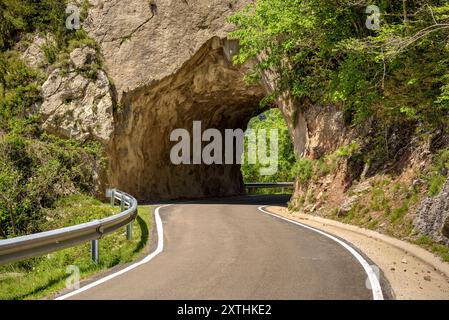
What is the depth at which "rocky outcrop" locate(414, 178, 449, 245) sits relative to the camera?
1029 cm

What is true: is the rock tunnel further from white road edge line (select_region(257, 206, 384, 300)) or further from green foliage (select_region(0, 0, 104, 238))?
white road edge line (select_region(257, 206, 384, 300))

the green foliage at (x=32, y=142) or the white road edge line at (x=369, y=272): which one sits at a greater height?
the green foliage at (x=32, y=142)

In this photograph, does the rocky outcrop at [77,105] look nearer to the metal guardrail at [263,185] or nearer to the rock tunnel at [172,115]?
the rock tunnel at [172,115]

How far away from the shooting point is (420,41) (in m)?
12.0

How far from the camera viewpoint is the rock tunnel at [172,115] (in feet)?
88.2

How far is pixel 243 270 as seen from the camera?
26.3ft

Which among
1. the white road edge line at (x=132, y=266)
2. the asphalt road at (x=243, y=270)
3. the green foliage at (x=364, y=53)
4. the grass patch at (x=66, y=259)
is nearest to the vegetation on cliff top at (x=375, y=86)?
the green foliage at (x=364, y=53)

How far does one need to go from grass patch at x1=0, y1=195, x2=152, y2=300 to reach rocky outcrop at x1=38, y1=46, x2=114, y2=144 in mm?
4755

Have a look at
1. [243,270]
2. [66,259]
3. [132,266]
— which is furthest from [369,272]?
[66,259]

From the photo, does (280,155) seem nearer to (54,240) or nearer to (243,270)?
(243,270)

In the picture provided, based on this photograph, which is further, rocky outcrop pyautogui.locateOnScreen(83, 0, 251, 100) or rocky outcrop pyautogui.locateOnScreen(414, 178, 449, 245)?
rocky outcrop pyautogui.locateOnScreen(83, 0, 251, 100)

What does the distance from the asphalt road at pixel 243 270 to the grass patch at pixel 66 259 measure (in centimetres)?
75

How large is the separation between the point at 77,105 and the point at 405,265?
21073 millimetres

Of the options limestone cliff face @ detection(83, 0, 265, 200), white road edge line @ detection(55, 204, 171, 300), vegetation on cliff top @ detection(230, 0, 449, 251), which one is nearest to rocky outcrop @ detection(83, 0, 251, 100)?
limestone cliff face @ detection(83, 0, 265, 200)
